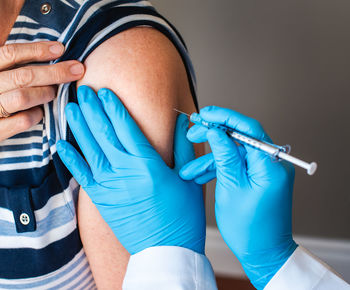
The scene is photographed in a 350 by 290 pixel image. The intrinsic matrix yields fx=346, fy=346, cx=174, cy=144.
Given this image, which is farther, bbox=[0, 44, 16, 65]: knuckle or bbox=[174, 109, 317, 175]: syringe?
bbox=[0, 44, 16, 65]: knuckle

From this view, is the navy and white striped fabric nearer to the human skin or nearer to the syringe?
the human skin

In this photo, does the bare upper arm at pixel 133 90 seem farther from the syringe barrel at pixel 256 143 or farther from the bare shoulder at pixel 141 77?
the syringe barrel at pixel 256 143

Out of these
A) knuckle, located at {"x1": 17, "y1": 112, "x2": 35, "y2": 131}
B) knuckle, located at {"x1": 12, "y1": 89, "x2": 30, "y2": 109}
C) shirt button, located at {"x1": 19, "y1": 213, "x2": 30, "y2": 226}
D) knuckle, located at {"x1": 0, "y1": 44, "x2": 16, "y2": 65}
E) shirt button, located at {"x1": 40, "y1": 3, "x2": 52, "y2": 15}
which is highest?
shirt button, located at {"x1": 40, "y1": 3, "x2": 52, "y2": 15}

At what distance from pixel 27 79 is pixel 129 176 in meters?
0.35

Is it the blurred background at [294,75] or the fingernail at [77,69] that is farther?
the blurred background at [294,75]

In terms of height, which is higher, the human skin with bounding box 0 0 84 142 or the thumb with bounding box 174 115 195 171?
the human skin with bounding box 0 0 84 142

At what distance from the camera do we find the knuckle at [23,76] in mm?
858

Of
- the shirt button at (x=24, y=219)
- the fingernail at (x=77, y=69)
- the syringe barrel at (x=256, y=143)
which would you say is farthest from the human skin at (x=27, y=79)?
the syringe barrel at (x=256, y=143)

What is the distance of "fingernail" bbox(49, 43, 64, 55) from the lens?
2.80ft

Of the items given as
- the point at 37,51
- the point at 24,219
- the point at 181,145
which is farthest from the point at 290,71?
the point at 24,219

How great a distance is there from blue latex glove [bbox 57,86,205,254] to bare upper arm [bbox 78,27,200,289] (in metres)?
0.03

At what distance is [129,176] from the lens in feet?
3.04

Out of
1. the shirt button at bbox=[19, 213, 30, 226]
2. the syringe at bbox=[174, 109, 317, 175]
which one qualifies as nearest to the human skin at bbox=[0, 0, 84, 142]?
the shirt button at bbox=[19, 213, 30, 226]

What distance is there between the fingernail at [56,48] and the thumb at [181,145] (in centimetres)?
35
